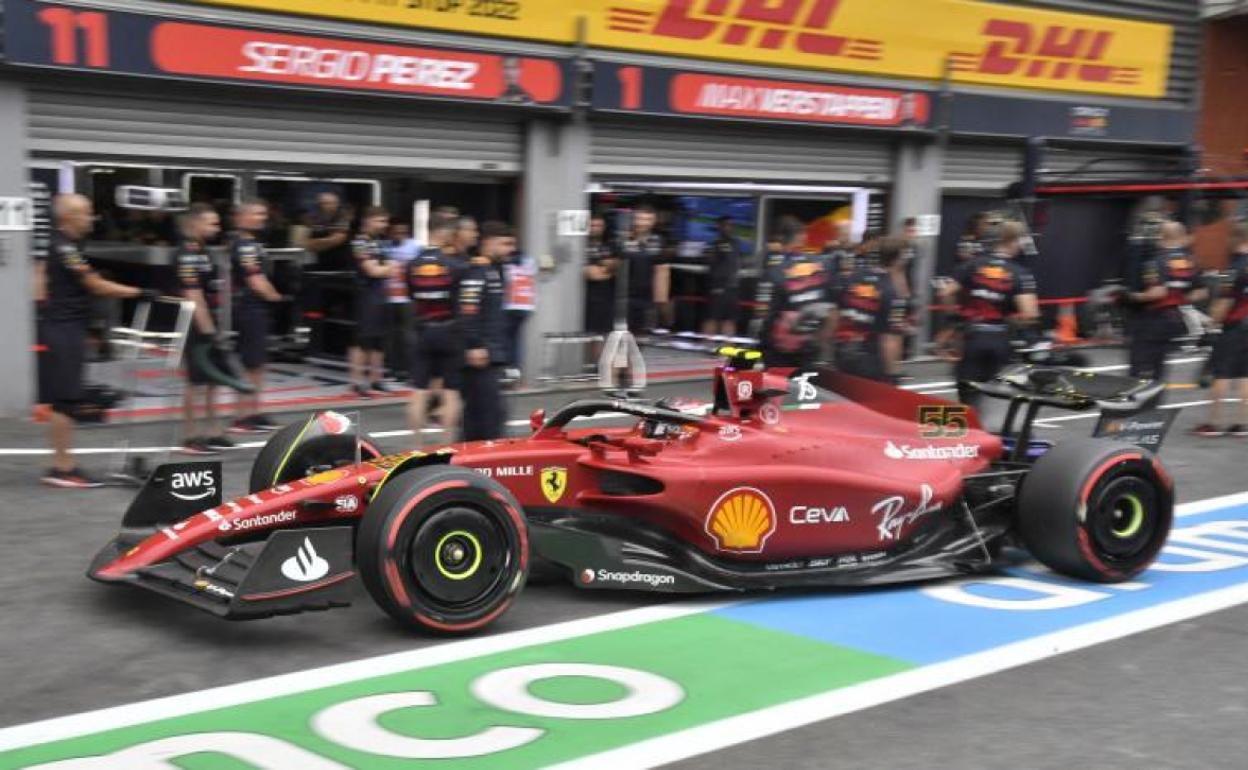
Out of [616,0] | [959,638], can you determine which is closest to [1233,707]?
[959,638]

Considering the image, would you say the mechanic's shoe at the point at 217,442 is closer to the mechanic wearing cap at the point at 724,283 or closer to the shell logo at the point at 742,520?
the shell logo at the point at 742,520

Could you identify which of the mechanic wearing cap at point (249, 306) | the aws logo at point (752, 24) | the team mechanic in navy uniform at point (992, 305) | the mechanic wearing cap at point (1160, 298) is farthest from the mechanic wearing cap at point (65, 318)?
the mechanic wearing cap at point (1160, 298)

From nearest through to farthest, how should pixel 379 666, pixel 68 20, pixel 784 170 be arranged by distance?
1. pixel 379 666
2. pixel 68 20
3. pixel 784 170

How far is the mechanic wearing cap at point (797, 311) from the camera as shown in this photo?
9.49m

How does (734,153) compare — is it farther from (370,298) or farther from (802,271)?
(802,271)

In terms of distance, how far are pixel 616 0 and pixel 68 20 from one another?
5456 mm

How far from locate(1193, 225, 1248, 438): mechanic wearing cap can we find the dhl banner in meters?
5.92

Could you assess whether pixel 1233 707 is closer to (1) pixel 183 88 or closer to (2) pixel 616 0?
(1) pixel 183 88

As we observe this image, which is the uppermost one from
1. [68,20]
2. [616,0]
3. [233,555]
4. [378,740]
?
[616,0]

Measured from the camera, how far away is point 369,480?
562 cm

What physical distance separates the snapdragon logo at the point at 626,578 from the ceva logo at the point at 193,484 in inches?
67.0

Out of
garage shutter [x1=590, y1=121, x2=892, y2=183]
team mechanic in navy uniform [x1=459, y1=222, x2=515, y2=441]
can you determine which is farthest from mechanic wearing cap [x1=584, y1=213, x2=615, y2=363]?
team mechanic in navy uniform [x1=459, y1=222, x2=515, y2=441]

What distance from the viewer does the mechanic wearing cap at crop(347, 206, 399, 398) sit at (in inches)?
473

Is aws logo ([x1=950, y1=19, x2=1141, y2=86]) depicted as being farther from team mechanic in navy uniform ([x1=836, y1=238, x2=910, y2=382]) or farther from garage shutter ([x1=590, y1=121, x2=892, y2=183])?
team mechanic in navy uniform ([x1=836, y1=238, x2=910, y2=382])
